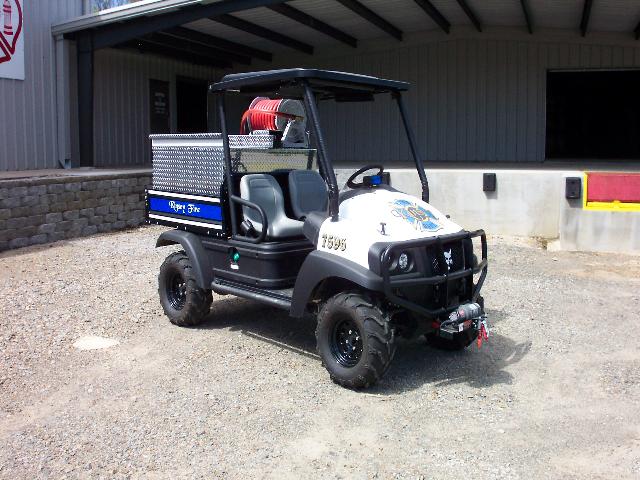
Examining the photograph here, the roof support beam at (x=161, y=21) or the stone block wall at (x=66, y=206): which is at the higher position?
the roof support beam at (x=161, y=21)

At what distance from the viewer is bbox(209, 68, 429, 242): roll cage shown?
473 centimetres

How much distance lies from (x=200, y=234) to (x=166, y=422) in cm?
215

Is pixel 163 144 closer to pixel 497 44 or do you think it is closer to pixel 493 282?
pixel 493 282

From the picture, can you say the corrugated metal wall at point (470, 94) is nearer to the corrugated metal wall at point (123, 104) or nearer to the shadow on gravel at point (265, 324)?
the corrugated metal wall at point (123, 104)

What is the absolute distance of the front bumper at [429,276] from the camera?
4262 millimetres

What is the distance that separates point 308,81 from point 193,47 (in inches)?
483

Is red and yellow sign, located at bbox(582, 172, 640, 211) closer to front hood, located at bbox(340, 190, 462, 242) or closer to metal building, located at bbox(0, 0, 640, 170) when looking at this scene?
metal building, located at bbox(0, 0, 640, 170)

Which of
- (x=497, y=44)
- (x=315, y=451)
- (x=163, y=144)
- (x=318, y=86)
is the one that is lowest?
(x=315, y=451)

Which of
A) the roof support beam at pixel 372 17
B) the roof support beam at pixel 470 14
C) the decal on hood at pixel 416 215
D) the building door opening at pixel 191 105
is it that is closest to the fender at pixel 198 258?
the decal on hood at pixel 416 215

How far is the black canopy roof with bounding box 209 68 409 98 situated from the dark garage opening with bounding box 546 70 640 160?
1222 cm

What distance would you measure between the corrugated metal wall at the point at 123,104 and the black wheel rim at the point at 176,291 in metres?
9.91

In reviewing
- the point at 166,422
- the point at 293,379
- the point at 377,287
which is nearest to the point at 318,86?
the point at 377,287

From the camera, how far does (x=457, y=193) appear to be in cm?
1097

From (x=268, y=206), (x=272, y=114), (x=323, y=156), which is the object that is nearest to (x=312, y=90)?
(x=323, y=156)
